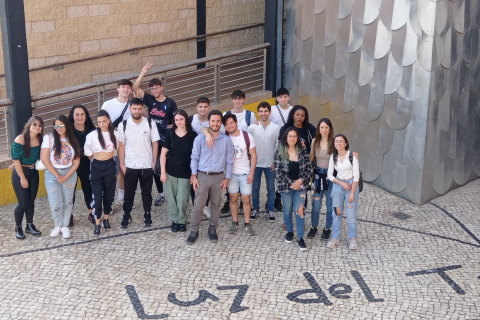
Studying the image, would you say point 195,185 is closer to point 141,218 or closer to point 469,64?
point 141,218

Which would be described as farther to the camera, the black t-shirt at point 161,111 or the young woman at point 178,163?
the black t-shirt at point 161,111

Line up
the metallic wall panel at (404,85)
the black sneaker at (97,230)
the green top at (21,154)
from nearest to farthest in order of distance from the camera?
the green top at (21,154) < the black sneaker at (97,230) < the metallic wall panel at (404,85)

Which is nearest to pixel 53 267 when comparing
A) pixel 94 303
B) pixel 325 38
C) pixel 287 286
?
pixel 94 303

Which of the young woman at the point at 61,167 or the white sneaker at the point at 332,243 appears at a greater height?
the young woman at the point at 61,167

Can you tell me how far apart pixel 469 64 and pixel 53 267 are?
19.4 ft

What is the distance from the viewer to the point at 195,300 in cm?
647

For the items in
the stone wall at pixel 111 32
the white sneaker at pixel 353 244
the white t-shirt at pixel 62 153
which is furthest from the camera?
the stone wall at pixel 111 32

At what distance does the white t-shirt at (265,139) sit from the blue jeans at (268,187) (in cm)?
13

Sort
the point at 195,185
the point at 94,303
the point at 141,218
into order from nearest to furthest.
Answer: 1. the point at 94,303
2. the point at 195,185
3. the point at 141,218

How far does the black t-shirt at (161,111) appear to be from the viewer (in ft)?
26.7

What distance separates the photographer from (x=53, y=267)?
7039 mm

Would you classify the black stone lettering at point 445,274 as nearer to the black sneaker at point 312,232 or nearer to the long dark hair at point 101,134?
the black sneaker at point 312,232

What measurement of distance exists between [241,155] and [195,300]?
6.14 ft

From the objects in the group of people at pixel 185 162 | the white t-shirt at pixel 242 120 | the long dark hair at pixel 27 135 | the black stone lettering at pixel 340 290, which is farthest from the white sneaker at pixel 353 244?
the long dark hair at pixel 27 135
